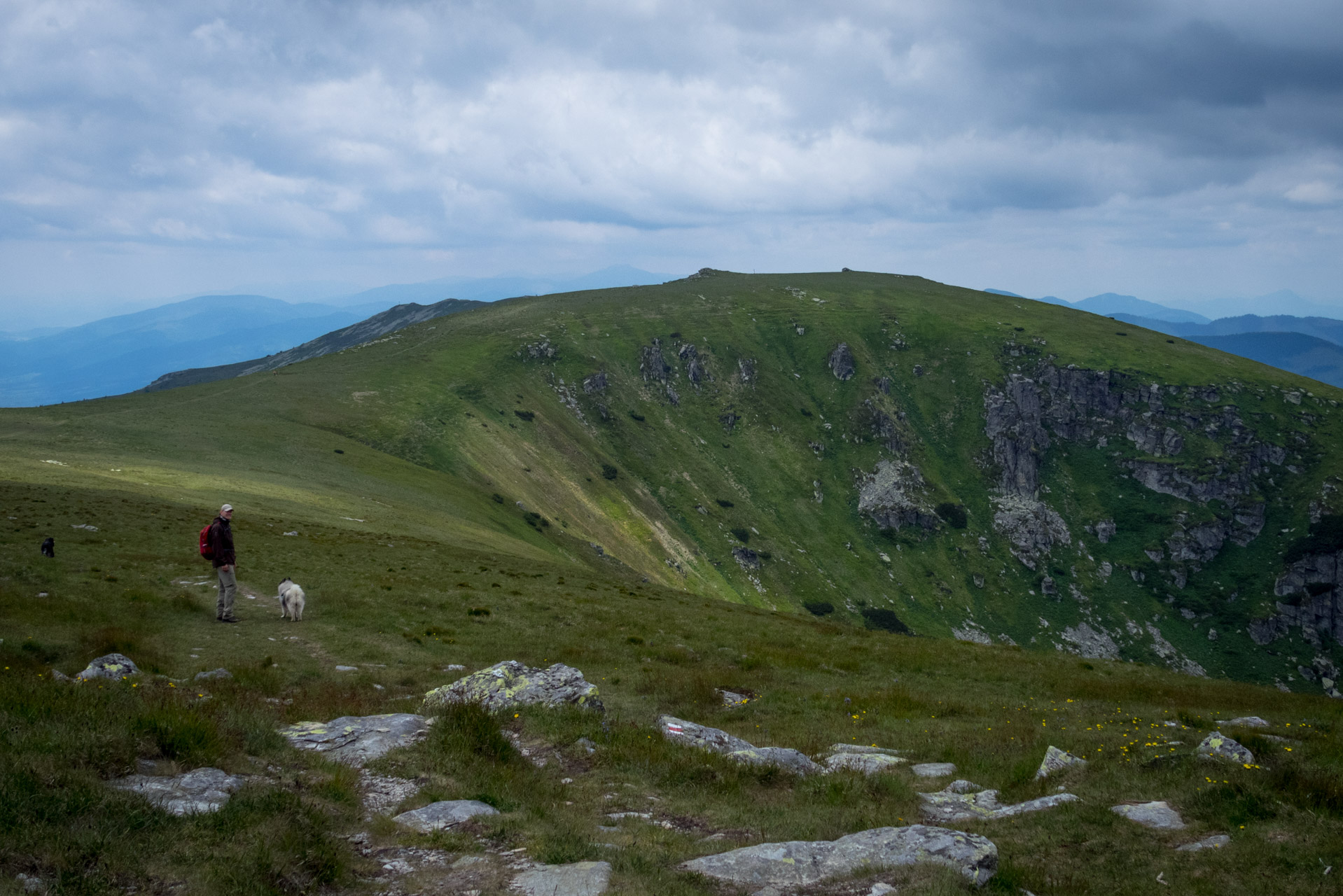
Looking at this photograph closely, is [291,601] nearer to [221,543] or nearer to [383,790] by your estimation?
[221,543]

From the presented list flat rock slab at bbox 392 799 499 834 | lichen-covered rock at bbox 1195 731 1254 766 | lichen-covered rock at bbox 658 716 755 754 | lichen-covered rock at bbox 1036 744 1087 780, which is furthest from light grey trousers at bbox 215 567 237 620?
lichen-covered rock at bbox 1195 731 1254 766

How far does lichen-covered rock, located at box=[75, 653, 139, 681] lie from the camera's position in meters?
14.4

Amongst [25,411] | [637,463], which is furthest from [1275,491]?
[25,411]

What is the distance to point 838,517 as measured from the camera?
165m

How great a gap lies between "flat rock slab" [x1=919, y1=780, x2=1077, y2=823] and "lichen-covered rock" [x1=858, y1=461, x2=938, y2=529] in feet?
524

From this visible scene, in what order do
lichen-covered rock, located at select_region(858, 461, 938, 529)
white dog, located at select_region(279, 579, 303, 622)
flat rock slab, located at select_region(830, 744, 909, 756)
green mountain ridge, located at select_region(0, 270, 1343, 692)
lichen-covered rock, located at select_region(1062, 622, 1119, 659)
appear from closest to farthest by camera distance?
flat rock slab, located at select_region(830, 744, 909, 756) → white dog, located at select_region(279, 579, 303, 622) → green mountain ridge, located at select_region(0, 270, 1343, 692) → lichen-covered rock, located at select_region(1062, 622, 1119, 659) → lichen-covered rock, located at select_region(858, 461, 938, 529)

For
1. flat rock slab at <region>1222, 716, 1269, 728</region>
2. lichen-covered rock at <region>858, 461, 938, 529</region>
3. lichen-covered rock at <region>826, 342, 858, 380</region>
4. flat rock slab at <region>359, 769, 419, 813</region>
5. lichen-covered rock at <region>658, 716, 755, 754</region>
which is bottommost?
lichen-covered rock at <region>858, 461, 938, 529</region>

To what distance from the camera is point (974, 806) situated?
40.2 ft

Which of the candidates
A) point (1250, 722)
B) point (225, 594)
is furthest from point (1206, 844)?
point (225, 594)

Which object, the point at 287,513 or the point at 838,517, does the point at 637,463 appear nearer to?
the point at 838,517

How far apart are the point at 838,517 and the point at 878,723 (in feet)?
492

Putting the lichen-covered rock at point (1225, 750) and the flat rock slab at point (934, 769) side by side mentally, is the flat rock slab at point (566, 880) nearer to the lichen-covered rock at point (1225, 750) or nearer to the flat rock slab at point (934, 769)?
the flat rock slab at point (934, 769)

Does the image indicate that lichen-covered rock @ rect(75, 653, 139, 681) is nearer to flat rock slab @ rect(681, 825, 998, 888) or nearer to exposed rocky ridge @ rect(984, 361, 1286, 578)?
flat rock slab @ rect(681, 825, 998, 888)

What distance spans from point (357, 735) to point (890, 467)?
569 feet
